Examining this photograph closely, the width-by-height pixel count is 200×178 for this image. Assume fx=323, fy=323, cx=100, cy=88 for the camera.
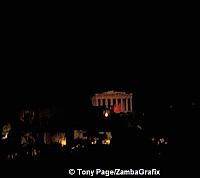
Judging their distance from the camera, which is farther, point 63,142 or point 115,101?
point 115,101

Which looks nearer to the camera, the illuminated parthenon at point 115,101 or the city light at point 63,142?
the city light at point 63,142

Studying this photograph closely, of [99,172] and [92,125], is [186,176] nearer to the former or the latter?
[99,172]

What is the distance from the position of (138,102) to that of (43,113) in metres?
4.78

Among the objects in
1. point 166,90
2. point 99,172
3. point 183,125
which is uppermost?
point 166,90

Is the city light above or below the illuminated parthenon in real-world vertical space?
below

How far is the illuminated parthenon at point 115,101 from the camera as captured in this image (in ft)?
38.4

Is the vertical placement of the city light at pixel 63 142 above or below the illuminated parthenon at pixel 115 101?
below

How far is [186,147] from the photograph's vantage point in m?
4.97

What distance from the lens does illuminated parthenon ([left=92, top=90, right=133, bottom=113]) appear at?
1172cm

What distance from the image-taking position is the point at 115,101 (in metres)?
11.9

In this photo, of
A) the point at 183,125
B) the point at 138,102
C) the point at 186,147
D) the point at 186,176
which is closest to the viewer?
the point at 186,176

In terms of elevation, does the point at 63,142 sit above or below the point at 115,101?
below

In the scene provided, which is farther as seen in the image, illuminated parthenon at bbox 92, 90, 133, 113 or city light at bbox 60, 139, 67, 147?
illuminated parthenon at bbox 92, 90, 133, 113

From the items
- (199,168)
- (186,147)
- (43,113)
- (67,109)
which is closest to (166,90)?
(67,109)
